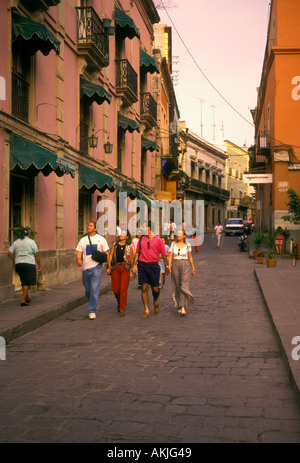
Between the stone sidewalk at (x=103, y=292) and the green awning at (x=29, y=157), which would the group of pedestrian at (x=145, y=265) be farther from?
the green awning at (x=29, y=157)

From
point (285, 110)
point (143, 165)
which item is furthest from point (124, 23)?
point (143, 165)

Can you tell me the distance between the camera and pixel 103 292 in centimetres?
1399

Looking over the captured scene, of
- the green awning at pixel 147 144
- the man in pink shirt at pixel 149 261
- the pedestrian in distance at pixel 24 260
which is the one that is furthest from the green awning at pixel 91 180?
the green awning at pixel 147 144

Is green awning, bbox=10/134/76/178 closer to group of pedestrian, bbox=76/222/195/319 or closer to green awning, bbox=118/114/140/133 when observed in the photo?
group of pedestrian, bbox=76/222/195/319

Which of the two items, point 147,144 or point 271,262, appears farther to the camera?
point 147,144

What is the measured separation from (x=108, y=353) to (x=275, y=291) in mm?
6328

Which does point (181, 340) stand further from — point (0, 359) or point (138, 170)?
point (138, 170)

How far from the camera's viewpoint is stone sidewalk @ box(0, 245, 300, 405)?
21.9 feet

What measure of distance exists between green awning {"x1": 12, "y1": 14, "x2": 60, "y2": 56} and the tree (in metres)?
12.4

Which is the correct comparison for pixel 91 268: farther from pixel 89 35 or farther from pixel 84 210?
pixel 89 35

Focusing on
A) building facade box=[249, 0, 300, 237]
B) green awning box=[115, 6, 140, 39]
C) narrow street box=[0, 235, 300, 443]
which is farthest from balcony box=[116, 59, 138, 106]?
narrow street box=[0, 235, 300, 443]

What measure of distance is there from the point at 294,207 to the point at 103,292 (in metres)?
10.5

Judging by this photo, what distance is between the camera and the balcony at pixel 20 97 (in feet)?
39.5

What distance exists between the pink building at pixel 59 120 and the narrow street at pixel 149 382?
12.2 feet
